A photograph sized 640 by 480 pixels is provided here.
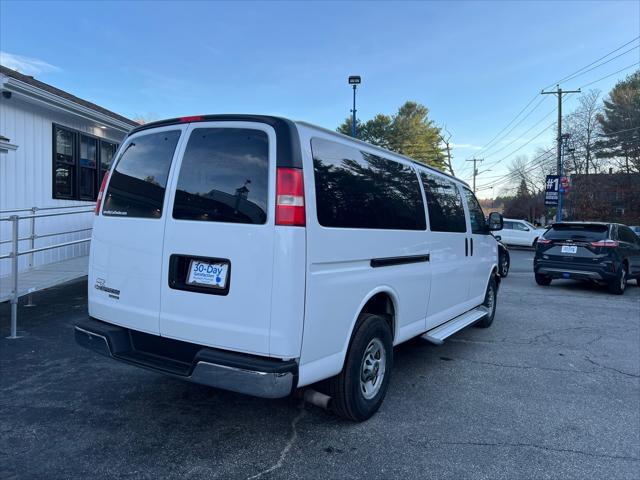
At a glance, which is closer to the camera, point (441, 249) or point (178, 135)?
point (178, 135)

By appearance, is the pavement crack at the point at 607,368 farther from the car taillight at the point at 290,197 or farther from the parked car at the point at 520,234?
the parked car at the point at 520,234

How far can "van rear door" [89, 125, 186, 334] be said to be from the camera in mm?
3188

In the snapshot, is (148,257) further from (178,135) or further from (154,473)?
(154,473)

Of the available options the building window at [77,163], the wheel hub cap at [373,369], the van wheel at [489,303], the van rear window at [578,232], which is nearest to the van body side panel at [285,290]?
the wheel hub cap at [373,369]

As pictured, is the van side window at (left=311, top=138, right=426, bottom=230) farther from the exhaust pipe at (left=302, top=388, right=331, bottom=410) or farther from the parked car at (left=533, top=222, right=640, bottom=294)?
the parked car at (left=533, top=222, right=640, bottom=294)

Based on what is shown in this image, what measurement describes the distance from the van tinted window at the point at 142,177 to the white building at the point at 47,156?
15.3ft

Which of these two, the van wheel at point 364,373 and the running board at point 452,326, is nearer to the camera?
the van wheel at point 364,373

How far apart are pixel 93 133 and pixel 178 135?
8.58 metres

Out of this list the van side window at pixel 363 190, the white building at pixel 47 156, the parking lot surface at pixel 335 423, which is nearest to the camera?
the parking lot surface at pixel 335 423

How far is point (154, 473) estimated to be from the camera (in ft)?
9.24

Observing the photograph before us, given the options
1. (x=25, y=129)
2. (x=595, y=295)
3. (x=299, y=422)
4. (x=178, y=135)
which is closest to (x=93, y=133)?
(x=25, y=129)

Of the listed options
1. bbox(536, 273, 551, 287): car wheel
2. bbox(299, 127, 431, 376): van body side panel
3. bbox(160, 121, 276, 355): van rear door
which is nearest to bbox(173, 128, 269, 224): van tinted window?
bbox(160, 121, 276, 355): van rear door

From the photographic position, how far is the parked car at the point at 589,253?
10.3 m

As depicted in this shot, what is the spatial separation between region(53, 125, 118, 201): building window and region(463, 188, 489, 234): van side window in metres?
7.13
